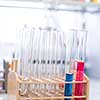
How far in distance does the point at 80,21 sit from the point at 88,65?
359 mm

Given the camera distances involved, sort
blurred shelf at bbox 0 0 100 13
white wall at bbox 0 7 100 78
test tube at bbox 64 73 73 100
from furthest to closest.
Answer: white wall at bbox 0 7 100 78
blurred shelf at bbox 0 0 100 13
test tube at bbox 64 73 73 100

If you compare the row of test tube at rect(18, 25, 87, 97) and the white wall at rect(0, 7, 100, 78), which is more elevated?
the white wall at rect(0, 7, 100, 78)

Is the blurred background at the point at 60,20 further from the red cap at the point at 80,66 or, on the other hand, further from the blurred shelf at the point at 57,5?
the red cap at the point at 80,66

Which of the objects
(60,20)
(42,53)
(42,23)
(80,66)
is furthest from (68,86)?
(60,20)

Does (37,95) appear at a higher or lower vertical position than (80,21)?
lower

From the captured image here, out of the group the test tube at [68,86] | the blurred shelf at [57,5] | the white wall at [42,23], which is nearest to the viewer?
the test tube at [68,86]

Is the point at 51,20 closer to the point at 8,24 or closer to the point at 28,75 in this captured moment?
the point at 8,24

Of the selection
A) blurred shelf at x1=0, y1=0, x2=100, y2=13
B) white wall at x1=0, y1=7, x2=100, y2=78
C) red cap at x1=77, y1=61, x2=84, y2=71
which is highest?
blurred shelf at x1=0, y1=0, x2=100, y2=13

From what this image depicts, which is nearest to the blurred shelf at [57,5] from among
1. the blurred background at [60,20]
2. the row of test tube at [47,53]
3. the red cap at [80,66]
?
the blurred background at [60,20]

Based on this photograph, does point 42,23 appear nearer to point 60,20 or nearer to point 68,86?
point 60,20

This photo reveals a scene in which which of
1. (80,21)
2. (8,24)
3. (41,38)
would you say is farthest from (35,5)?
(41,38)

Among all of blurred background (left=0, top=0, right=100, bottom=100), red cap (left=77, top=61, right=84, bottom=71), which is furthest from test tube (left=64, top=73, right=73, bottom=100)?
blurred background (left=0, top=0, right=100, bottom=100)

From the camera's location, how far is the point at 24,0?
155 cm

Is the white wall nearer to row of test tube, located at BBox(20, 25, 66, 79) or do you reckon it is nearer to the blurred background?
the blurred background
